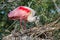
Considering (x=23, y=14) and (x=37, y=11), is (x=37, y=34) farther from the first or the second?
(x=37, y=11)

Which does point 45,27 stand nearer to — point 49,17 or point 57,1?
point 49,17

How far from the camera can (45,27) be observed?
3184mm

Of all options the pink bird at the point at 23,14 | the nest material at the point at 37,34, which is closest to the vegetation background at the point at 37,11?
the nest material at the point at 37,34

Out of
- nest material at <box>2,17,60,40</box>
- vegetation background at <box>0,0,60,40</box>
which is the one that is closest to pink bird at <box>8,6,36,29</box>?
nest material at <box>2,17,60,40</box>

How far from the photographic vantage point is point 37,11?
366 cm

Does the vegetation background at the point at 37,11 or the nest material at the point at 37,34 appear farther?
the vegetation background at the point at 37,11

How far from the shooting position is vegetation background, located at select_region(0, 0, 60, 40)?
3525 mm

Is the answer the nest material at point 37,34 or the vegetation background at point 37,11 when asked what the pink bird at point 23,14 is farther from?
the vegetation background at point 37,11

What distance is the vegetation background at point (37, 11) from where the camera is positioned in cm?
353

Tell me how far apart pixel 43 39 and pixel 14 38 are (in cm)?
31

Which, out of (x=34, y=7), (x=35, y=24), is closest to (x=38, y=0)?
(x=34, y=7)

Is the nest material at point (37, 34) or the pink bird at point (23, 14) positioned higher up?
the pink bird at point (23, 14)

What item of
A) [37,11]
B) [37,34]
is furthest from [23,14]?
[37,11]

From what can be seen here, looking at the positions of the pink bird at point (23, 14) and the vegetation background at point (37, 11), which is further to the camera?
the vegetation background at point (37, 11)
